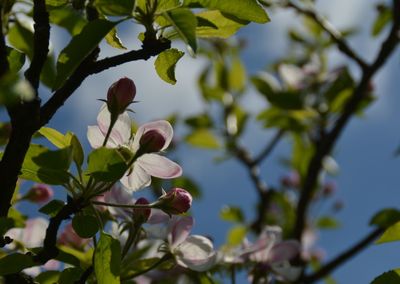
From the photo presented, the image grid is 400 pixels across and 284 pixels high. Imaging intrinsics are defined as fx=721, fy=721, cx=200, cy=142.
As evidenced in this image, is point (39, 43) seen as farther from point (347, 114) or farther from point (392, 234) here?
point (347, 114)

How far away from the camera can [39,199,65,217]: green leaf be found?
1.08m

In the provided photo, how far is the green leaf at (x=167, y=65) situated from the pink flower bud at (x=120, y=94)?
50 mm

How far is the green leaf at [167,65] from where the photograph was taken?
41.5 inches

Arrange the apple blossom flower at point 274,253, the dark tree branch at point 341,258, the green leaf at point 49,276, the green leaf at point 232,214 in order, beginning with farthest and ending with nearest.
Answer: the green leaf at point 232,214, the dark tree branch at point 341,258, the apple blossom flower at point 274,253, the green leaf at point 49,276

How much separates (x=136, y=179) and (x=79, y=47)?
345 mm

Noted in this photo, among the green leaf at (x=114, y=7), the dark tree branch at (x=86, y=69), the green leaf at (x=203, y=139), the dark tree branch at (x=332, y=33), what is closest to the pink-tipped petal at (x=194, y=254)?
the dark tree branch at (x=86, y=69)

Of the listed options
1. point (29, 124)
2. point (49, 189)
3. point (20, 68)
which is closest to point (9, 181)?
point (29, 124)

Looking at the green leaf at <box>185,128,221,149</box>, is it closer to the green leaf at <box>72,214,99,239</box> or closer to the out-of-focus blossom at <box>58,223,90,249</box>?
the out-of-focus blossom at <box>58,223,90,249</box>

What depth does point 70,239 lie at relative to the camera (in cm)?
147

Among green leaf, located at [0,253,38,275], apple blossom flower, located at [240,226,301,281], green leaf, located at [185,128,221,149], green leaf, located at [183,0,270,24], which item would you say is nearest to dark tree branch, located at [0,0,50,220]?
green leaf, located at [0,253,38,275]

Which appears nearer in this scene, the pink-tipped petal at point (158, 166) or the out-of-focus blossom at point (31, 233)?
the pink-tipped petal at point (158, 166)

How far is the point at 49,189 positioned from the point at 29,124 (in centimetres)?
75

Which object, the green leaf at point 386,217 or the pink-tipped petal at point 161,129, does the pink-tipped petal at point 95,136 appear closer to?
the pink-tipped petal at point 161,129

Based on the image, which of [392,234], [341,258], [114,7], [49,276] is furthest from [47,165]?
[341,258]
